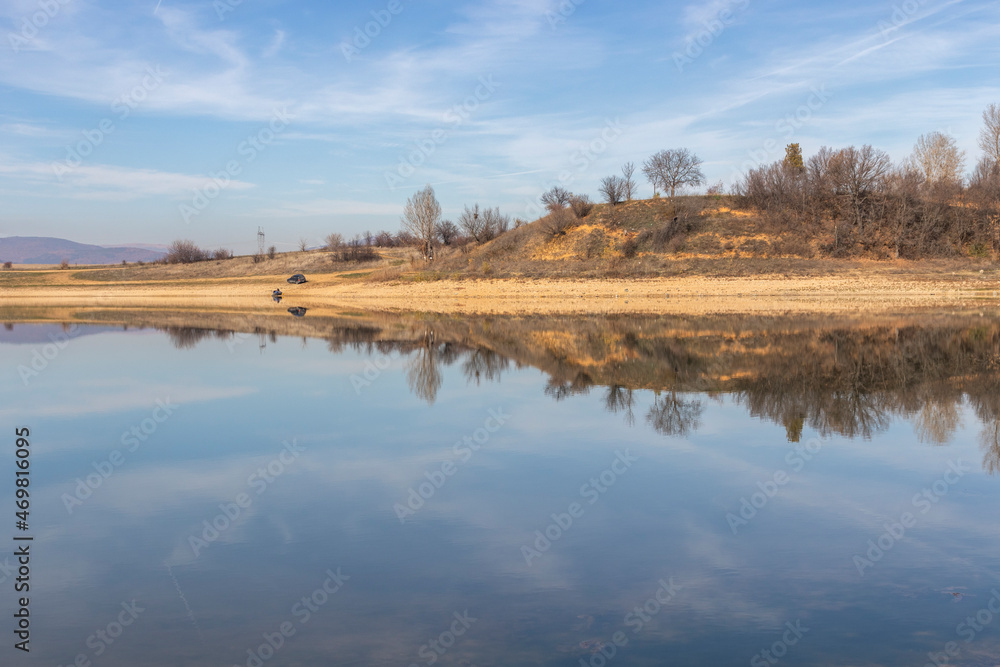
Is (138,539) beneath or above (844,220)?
beneath

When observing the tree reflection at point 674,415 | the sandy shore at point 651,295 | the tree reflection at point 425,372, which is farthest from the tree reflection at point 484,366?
the sandy shore at point 651,295

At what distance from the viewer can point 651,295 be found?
46.1 m

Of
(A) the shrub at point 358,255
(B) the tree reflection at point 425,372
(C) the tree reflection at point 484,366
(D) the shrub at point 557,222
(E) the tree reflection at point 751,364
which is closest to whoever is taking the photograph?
(E) the tree reflection at point 751,364

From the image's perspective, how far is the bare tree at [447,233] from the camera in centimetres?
8363

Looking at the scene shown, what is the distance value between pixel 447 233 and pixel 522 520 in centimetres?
7837

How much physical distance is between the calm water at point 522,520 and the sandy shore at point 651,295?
2288cm

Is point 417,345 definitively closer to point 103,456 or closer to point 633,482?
point 103,456

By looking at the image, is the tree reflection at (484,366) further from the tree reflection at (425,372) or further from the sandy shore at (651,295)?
the sandy shore at (651,295)

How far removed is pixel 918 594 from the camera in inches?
209

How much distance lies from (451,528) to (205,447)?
16.3 feet

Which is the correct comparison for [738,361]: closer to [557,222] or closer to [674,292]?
[674,292]

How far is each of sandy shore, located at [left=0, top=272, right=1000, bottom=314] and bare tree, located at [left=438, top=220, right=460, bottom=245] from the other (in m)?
21.2

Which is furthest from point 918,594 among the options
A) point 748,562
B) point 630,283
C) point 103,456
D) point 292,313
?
point 630,283

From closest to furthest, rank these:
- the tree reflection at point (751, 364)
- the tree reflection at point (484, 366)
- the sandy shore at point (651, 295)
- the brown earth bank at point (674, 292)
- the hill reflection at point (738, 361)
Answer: the tree reflection at point (751, 364)
the hill reflection at point (738, 361)
the tree reflection at point (484, 366)
the sandy shore at point (651, 295)
the brown earth bank at point (674, 292)
